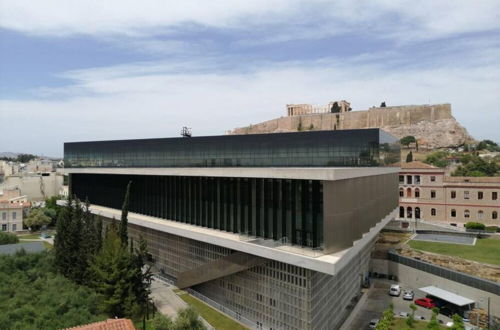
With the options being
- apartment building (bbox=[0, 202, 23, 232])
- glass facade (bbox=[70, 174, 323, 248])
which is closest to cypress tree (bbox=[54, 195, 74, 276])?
glass facade (bbox=[70, 174, 323, 248])

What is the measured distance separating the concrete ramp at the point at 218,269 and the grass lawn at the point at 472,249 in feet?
80.8

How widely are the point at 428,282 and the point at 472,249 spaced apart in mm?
9107

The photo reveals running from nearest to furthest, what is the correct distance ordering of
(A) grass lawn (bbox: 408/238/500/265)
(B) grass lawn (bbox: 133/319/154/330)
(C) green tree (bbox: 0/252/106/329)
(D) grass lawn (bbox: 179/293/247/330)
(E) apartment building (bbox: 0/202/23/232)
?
1. (C) green tree (bbox: 0/252/106/329)
2. (B) grass lawn (bbox: 133/319/154/330)
3. (D) grass lawn (bbox: 179/293/247/330)
4. (A) grass lawn (bbox: 408/238/500/265)
5. (E) apartment building (bbox: 0/202/23/232)

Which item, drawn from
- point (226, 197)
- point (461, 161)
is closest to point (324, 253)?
point (226, 197)

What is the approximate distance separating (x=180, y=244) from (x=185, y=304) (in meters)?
7.22

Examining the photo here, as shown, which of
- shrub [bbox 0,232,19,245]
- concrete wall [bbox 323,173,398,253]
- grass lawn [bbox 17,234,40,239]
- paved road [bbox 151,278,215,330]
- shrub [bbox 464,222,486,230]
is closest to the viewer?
concrete wall [bbox 323,173,398,253]

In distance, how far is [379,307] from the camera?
3453 cm

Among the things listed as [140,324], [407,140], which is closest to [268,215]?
[140,324]

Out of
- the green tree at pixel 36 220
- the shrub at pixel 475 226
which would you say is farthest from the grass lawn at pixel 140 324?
the shrub at pixel 475 226

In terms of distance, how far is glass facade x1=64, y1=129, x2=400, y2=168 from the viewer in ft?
95.5

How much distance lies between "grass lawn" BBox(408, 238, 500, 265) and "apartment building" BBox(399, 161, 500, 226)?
10.5m

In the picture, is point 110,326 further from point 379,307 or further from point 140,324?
point 379,307

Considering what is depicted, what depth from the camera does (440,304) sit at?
33.7 metres

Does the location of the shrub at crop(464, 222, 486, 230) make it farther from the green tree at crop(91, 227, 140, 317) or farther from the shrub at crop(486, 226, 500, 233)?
the green tree at crop(91, 227, 140, 317)
